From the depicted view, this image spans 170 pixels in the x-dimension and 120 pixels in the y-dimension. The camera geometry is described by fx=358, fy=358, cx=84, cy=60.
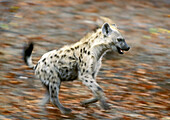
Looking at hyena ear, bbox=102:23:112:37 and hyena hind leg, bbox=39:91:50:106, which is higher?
hyena ear, bbox=102:23:112:37

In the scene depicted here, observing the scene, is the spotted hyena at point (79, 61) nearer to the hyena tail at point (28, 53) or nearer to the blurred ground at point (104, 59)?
the hyena tail at point (28, 53)

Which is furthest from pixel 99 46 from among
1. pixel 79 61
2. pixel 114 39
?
pixel 79 61

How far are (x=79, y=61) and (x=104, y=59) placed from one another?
9.79ft

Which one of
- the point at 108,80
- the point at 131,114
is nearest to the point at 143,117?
the point at 131,114

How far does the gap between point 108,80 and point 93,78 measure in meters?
1.88

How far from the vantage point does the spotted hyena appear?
6207 mm

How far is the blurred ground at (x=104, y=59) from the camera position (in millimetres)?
6727

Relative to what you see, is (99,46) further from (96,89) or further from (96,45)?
(96,89)

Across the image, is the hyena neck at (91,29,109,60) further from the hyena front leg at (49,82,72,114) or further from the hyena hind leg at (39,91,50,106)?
the hyena hind leg at (39,91,50,106)

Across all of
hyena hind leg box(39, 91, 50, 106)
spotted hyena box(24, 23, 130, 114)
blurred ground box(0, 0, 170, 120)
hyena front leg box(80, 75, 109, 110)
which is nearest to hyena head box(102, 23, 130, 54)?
Answer: spotted hyena box(24, 23, 130, 114)

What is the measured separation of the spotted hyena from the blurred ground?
2.04ft

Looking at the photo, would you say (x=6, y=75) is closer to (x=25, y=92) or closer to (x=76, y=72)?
(x=25, y=92)

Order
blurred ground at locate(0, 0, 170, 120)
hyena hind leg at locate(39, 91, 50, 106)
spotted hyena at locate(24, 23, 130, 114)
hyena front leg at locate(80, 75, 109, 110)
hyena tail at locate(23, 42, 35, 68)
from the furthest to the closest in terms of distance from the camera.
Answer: blurred ground at locate(0, 0, 170, 120) < hyena hind leg at locate(39, 91, 50, 106) < hyena tail at locate(23, 42, 35, 68) < spotted hyena at locate(24, 23, 130, 114) < hyena front leg at locate(80, 75, 109, 110)

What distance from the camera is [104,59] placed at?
9.23m
